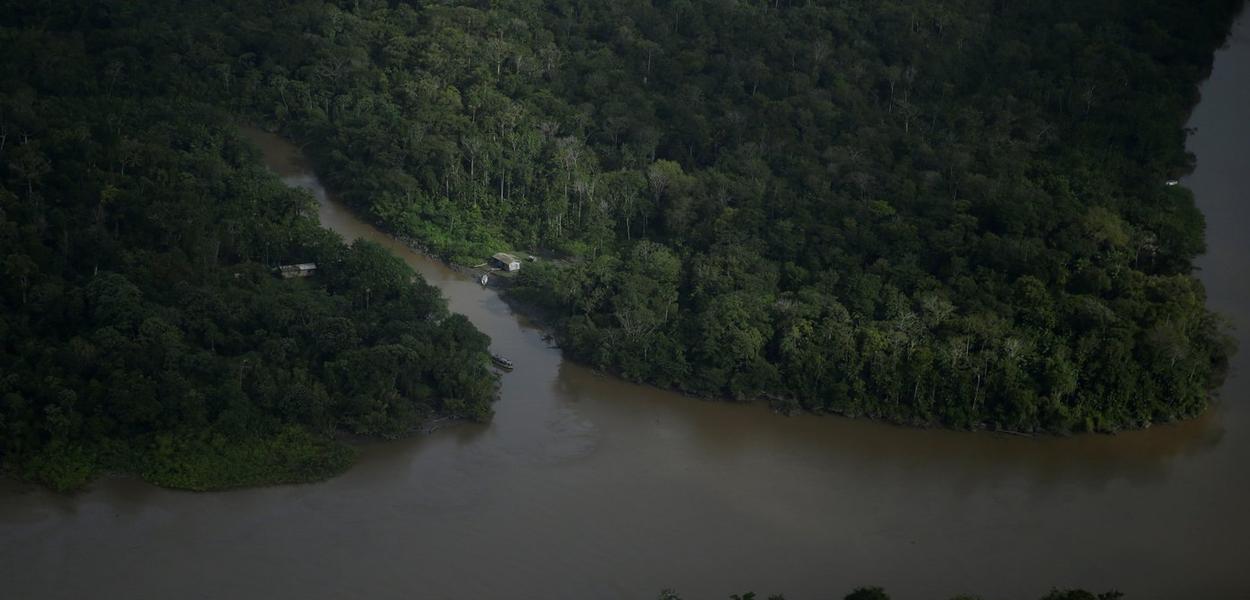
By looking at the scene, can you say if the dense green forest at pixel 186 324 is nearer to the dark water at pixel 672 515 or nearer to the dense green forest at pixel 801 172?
the dark water at pixel 672 515

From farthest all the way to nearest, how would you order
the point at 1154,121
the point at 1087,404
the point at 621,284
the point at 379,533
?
the point at 1154,121, the point at 621,284, the point at 1087,404, the point at 379,533

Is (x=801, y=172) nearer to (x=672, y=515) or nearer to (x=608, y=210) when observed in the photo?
(x=608, y=210)

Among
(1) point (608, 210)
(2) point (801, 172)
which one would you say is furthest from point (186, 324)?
(2) point (801, 172)

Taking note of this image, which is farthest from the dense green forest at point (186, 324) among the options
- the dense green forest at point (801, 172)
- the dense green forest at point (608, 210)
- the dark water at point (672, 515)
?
the dense green forest at point (801, 172)

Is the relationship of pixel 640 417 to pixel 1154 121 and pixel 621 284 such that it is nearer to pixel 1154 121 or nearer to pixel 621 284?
pixel 621 284

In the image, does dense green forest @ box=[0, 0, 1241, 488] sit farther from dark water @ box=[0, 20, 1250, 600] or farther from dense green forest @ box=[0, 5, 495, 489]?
dark water @ box=[0, 20, 1250, 600]

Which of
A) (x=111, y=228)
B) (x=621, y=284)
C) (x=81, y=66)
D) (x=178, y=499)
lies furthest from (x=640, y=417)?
(x=81, y=66)

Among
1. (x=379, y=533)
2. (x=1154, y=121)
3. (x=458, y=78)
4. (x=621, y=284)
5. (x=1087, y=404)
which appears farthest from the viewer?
(x=458, y=78)

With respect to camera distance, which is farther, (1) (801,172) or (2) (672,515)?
(1) (801,172)
